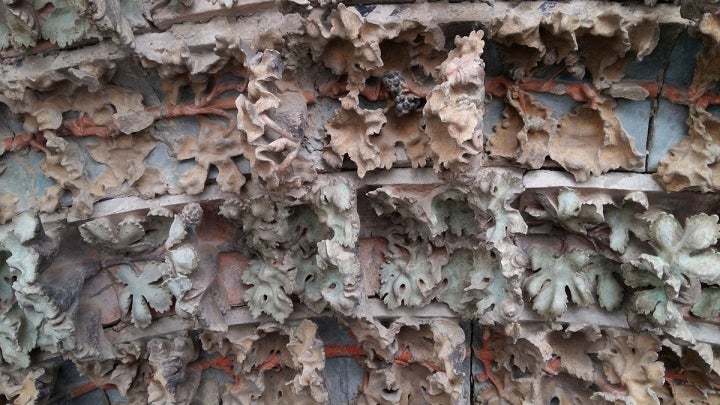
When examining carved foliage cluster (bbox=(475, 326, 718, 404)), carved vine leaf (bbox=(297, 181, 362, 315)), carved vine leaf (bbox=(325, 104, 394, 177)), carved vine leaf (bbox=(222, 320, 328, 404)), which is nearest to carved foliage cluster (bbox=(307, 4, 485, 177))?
carved vine leaf (bbox=(325, 104, 394, 177))

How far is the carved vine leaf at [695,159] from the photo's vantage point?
235 centimetres

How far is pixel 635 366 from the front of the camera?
2.50 meters

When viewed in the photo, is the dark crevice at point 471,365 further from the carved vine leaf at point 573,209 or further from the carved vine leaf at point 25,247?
the carved vine leaf at point 25,247

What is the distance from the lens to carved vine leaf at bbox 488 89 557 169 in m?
2.44

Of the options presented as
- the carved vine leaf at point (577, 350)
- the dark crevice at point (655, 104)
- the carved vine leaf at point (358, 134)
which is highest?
the dark crevice at point (655, 104)

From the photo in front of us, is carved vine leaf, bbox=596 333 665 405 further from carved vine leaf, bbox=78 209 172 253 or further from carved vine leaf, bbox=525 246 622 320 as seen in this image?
carved vine leaf, bbox=78 209 172 253

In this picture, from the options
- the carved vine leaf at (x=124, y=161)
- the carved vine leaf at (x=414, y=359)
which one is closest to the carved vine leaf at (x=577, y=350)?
the carved vine leaf at (x=414, y=359)

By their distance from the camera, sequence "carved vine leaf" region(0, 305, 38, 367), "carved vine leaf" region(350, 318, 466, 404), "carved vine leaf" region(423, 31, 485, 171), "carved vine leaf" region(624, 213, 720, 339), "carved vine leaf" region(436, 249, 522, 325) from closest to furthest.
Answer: "carved vine leaf" region(423, 31, 485, 171) < "carved vine leaf" region(624, 213, 720, 339) < "carved vine leaf" region(436, 249, 522, 325) < "carved vine leaf" region(350, 318, 466, 404) < "carved vine leaf" region(0, 305, 38, 367)

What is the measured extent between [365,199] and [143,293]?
103 centimetres

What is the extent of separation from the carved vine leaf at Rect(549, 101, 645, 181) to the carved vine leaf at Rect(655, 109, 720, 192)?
0.11 metres

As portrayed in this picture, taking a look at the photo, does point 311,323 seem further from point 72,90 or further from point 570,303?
point 72,90

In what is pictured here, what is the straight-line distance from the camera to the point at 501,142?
2.53 m

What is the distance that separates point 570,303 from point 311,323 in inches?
41.3

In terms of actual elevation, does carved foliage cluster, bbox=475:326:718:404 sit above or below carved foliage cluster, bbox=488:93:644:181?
below
